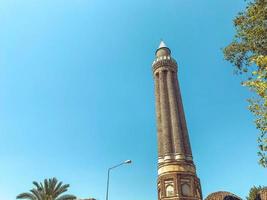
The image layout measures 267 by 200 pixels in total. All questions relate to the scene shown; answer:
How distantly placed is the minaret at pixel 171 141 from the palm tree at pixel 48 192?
14673mm

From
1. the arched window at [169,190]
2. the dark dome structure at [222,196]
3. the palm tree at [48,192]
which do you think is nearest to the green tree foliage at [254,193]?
the dark dome structure at [222,196]

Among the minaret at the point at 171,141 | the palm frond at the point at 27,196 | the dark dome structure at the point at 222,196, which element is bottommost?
the palm frond at the point at 27,196

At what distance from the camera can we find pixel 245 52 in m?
14.5

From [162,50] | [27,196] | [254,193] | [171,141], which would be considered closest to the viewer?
[27,196]

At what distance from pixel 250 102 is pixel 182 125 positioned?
32.4 meters

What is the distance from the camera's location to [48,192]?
29062 mm

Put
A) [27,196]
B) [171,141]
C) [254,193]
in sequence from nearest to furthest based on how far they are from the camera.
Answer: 1. [27,196]
2. [254,193]
3. [171,141]

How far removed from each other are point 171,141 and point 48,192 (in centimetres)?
2008

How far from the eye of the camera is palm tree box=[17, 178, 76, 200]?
28.7 meters

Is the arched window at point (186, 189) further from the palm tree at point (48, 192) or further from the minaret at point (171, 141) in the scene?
the palm tree at point (48, 192)

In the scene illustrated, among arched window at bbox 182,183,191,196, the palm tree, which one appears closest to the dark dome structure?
arched window at bbox 182,183,191,196

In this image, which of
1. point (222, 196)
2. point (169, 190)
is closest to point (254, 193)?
point (222, 196)

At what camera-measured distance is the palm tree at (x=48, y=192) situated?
28719 millimetres

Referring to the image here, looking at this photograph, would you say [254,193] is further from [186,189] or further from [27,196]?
[27,196]
